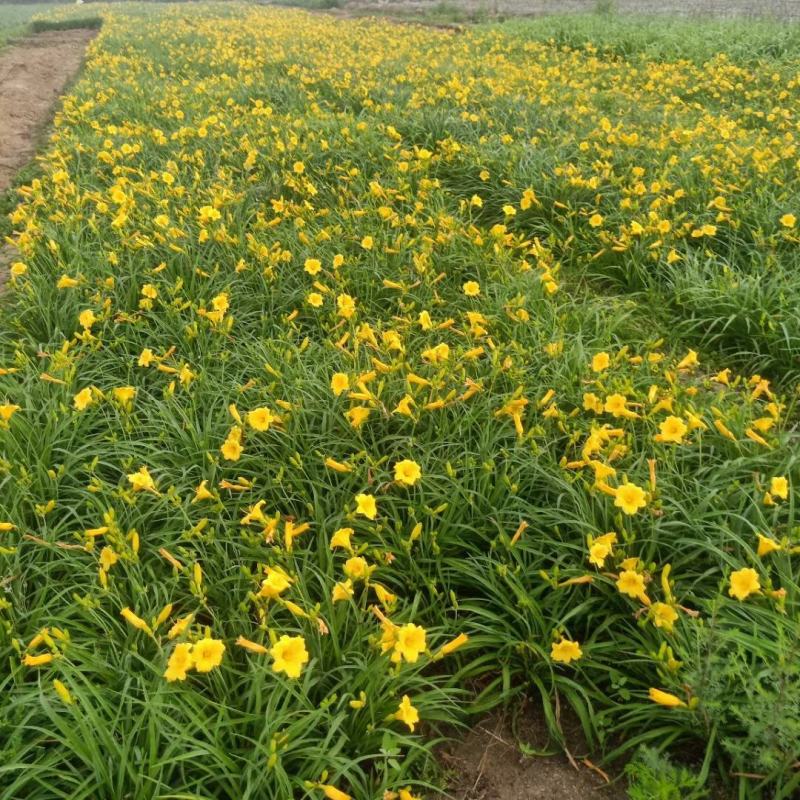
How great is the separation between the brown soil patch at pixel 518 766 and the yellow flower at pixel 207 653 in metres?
0.72

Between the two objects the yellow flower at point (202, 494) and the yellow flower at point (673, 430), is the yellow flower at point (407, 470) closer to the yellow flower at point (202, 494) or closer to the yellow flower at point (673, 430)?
the yellow flower at point (202, 494)

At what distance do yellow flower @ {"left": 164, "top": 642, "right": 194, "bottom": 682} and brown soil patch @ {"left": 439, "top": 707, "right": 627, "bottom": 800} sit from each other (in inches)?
30.3

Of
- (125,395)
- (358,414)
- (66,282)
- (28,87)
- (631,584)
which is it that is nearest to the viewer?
(631,584)

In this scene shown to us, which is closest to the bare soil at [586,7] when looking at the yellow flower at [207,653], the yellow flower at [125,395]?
the yellow flower at [125,395]

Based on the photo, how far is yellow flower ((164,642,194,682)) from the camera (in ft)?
5.14

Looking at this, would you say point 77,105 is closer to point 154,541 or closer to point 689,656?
point 154,541

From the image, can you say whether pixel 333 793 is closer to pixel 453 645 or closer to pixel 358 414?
pixel 453 645

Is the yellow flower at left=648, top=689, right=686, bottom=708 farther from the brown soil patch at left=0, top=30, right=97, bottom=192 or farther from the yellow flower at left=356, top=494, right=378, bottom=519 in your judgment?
the brown soil patch at left=0, top=30, right=97, bottom=192

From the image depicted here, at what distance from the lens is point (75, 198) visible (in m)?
4.41

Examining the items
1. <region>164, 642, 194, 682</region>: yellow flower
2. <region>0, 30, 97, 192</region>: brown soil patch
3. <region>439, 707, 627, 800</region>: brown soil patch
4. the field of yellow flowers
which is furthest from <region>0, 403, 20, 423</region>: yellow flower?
<region>0, 30, 97, 192</region>: brown soil patch

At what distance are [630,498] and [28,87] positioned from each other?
1246cm

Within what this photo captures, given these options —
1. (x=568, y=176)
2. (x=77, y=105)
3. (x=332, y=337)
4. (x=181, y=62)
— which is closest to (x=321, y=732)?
(x=332, y=337)

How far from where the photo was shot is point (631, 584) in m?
1.79

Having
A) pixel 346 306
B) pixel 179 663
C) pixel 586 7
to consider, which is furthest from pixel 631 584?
pixel 586 7
